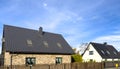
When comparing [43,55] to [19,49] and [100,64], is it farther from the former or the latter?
[100,64]

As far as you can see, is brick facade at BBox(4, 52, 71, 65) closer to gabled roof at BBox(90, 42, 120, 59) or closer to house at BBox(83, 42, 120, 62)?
house at BBox(83, 42, 120, 62)

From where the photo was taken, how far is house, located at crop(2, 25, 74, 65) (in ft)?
81.3

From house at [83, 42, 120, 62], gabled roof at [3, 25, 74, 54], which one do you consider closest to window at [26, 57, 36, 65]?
gabled roof at [3, 25, 74, 54]

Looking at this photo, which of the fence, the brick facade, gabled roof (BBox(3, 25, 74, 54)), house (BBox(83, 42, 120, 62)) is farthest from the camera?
house (BBox(83, 42, 120, 62))

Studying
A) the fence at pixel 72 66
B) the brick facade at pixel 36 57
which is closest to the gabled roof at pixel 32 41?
the brick facade at pixel 36 57

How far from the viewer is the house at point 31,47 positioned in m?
24.8

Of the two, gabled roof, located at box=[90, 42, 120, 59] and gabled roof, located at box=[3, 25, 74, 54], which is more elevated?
gabled roof, located at box=[3, 25, 74, 54]

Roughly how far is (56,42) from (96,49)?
72.0 feet

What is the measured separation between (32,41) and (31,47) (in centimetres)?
171

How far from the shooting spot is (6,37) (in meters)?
25.8

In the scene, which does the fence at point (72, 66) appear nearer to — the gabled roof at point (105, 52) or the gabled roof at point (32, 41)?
the gabled roof at point (32, 41)

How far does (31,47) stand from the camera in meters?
27.2

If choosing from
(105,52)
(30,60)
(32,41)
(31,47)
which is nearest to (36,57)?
(30,60)

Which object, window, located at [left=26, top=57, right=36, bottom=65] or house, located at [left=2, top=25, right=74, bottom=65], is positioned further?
window, located at [left=26, top=57, right=36, bottom=65]
